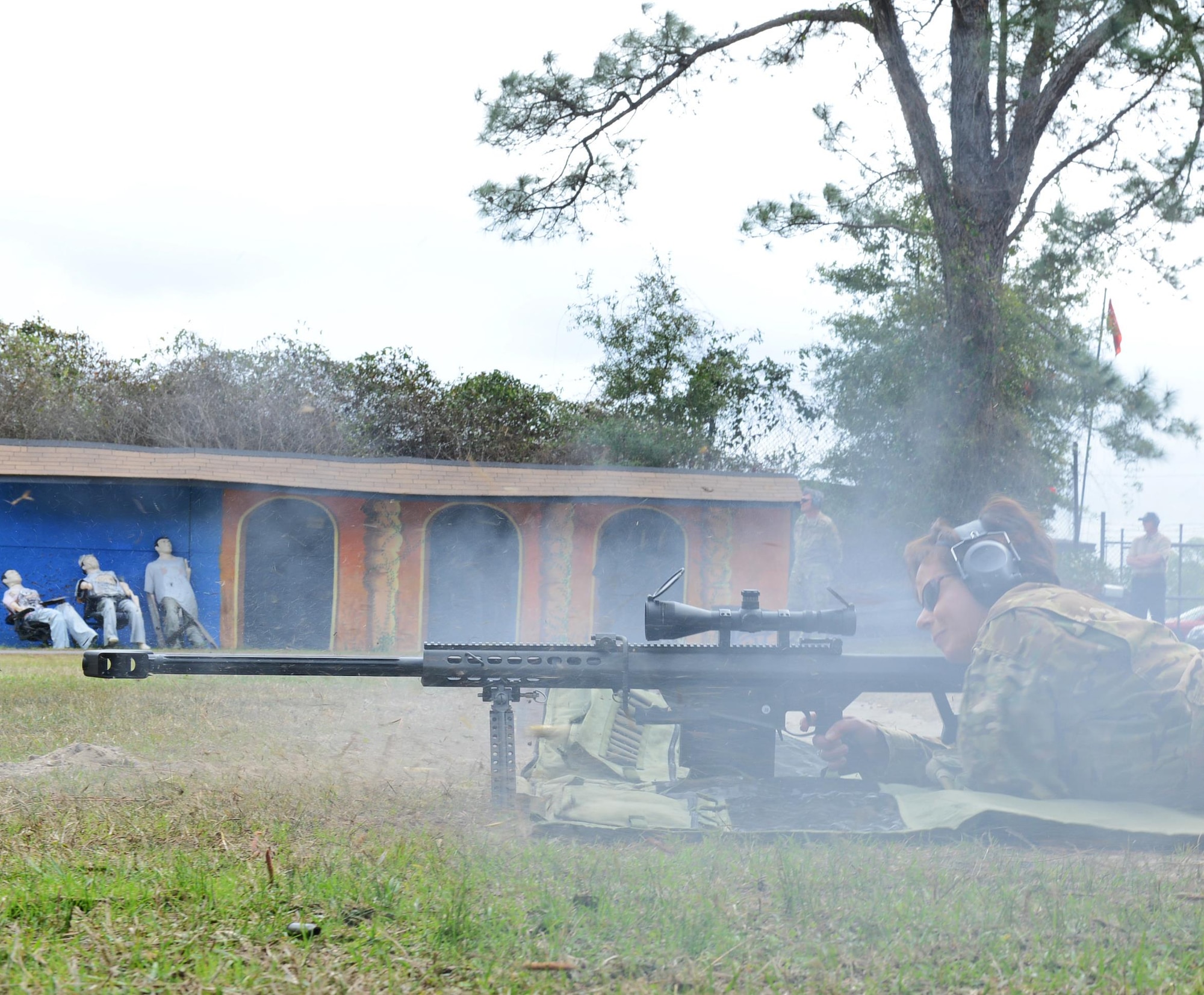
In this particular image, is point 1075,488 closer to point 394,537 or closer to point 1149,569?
point 1149,569

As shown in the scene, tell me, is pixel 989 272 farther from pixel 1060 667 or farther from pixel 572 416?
pixel 572 416

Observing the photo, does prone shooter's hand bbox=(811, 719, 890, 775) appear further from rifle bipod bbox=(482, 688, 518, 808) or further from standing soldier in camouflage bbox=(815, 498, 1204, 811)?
rifle bipod bbox=(482, 688, 518, 808)

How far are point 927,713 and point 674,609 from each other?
6.04 meters

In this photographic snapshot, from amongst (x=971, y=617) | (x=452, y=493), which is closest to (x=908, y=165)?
(x=452, y=493)

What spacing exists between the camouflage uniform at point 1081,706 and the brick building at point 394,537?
11391mm

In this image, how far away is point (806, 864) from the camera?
3746 mm

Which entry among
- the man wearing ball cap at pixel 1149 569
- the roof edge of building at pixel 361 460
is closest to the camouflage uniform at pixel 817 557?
the roof edge of building at pixel 361 460

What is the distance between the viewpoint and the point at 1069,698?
172 inches

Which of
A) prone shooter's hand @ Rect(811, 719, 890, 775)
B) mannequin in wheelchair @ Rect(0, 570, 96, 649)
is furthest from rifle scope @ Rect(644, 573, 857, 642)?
mannequin in wheelchair @ Rect(0, 570, 96, 649)

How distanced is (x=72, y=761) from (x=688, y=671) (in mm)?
3232

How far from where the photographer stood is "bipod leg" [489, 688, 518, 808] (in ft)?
15.9

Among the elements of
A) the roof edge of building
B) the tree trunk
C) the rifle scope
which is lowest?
the rifle scope

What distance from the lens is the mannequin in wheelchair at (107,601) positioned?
51.3ft

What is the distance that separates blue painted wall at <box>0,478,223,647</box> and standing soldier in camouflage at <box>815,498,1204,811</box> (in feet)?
42.6
